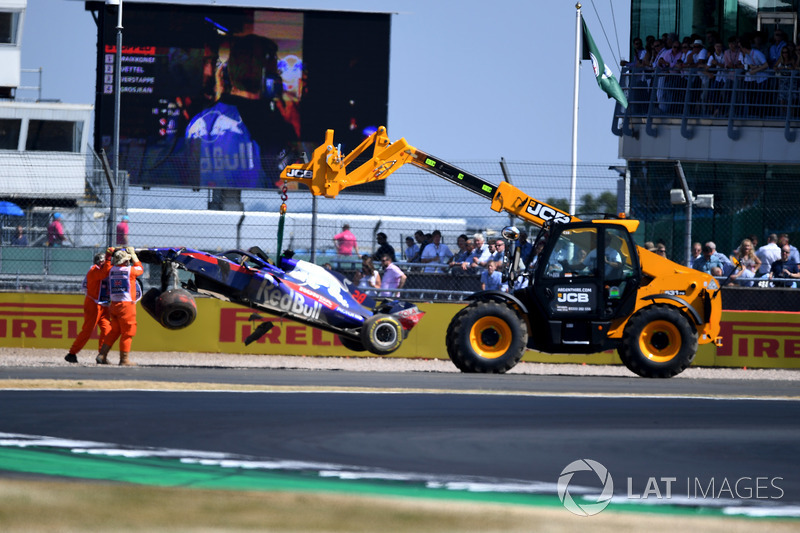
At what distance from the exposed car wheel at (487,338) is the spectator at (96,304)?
15.0ft

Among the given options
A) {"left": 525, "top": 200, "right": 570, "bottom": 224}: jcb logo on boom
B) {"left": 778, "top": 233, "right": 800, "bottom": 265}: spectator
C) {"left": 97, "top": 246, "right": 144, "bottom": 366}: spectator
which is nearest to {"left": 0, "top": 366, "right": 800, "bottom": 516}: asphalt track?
{"left": 97, "top": 246, "right": 144, "bottom": 366}: spectator

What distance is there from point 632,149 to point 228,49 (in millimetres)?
13188

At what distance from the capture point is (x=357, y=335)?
14539 mm

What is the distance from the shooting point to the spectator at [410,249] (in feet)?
57.8

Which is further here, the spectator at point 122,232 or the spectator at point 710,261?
the spectator at point 710,261

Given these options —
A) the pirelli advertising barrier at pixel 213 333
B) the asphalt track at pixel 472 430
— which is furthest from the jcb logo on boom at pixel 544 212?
the asphalt track at pixel 472 430

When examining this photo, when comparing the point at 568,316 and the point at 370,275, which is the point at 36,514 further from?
the point at 370,275

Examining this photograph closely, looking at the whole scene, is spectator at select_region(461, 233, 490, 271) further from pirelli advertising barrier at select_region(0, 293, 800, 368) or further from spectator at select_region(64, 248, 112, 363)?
spectator at select_region(64, 248, 112, 363)

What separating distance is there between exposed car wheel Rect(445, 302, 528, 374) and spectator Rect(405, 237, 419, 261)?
3.99 m

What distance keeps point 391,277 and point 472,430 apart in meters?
9.46

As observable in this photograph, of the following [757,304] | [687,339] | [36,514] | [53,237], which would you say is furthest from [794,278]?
[36,514]

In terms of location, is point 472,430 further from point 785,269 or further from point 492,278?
point 785,269

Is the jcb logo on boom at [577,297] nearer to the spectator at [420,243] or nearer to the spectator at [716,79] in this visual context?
the spectator at [420,243]

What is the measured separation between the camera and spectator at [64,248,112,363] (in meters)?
14.8
